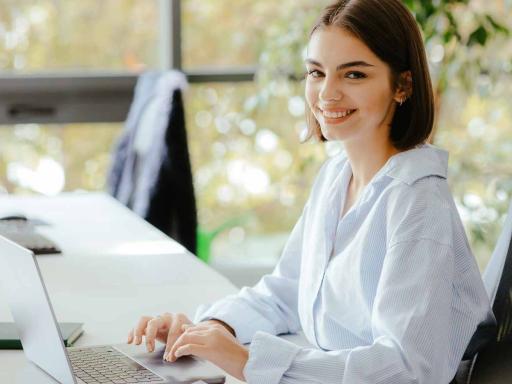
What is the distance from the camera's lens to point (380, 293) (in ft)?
4.45

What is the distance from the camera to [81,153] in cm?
385

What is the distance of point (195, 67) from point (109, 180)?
27.3 inches

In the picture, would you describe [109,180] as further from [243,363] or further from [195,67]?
[243,363]

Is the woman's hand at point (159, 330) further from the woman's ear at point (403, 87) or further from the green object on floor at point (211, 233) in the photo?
the green object on floor at point (211, 233)

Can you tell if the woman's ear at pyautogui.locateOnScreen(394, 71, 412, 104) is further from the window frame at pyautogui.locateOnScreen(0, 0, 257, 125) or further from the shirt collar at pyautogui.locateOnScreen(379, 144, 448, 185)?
the window frame at pyautogui.locateOnScreen(0, 0, 257, 125)

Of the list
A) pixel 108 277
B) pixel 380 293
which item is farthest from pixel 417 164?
pixel 108 277

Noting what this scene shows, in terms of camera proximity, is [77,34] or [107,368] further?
[77,34]

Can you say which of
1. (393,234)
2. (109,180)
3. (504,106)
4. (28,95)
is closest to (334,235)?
(393,234)

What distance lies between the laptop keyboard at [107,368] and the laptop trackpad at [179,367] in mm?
17

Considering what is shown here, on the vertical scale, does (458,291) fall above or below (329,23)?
below

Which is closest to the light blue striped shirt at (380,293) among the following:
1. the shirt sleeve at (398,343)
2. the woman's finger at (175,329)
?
the shirt sleeve at (398,343)

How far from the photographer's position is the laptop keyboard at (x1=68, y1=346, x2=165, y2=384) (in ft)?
4.50

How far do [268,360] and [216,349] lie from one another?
0.25 feet

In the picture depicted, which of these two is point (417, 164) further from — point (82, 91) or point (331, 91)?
point (82, 91)
